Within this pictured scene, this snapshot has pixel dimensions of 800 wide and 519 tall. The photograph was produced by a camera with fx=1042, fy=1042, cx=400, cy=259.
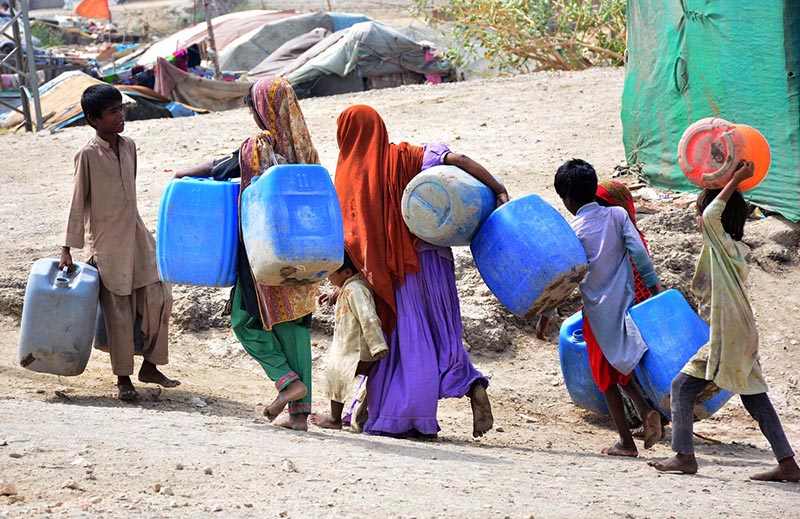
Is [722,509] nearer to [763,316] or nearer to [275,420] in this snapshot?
[275,420]

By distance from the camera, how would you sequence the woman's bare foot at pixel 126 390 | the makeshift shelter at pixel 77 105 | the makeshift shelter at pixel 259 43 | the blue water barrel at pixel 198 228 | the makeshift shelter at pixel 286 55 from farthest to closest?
the makeshift shelter at pixel 259 43 → the makeshift shelter at pixel 286 55 → the makeshift shelter at pixel 77 105 → the woman's bare foot at pixel 126 390 → the blue water barrel at pixel 198 228

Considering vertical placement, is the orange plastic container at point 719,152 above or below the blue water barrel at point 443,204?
above

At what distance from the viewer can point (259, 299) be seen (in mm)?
4254

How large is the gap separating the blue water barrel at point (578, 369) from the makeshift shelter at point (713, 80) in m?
Answer: 2.48

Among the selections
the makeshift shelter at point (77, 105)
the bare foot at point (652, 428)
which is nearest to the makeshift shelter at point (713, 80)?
the bare foot at point (652, 428)

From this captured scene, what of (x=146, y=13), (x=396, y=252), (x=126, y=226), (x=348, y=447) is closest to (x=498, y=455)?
(x=348, y=447)

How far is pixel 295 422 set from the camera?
14.3 feet

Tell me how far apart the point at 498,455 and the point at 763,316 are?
9.50ft

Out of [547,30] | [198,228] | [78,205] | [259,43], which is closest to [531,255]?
[198,228]

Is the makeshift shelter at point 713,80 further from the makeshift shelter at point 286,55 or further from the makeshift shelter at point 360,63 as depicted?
the makeshift shelter at point 286,55

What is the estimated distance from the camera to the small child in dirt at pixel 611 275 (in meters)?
4.29

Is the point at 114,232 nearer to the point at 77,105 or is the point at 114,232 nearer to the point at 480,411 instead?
the point at 480,411

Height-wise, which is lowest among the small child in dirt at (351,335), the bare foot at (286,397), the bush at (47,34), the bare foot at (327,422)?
the bush at (47,34)

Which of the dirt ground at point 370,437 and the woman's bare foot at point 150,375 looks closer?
the dirt ground at point 370,437
